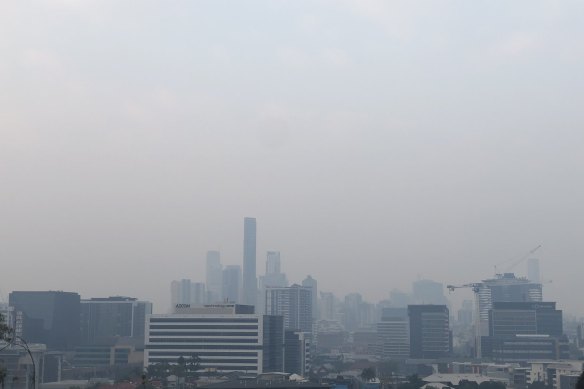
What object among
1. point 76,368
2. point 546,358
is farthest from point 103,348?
point 546,358

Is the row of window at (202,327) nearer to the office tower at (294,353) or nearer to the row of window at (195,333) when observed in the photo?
the row of window at (195,333)

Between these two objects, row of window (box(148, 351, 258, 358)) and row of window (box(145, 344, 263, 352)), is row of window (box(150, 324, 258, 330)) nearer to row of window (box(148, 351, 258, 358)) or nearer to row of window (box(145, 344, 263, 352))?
row of window (box(145, 344, 263, 352))

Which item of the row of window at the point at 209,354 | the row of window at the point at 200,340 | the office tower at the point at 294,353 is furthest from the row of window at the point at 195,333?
the office tower at the point at 294,353

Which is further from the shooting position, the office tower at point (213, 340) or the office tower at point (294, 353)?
the office tower at point (294, 353)

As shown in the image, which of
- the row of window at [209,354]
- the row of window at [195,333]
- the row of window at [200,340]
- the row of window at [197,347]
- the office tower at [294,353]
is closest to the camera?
the row of window at [209,354]

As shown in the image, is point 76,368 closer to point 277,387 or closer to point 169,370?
point 169,370

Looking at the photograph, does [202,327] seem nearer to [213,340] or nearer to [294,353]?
[213,340]
